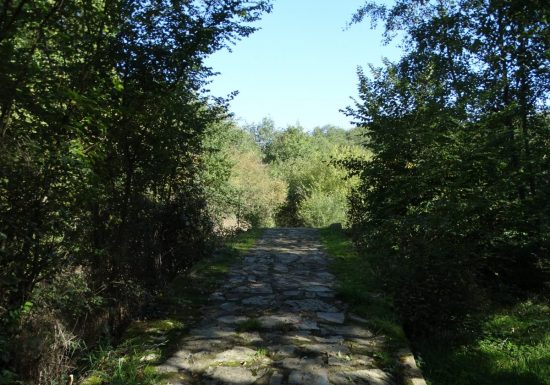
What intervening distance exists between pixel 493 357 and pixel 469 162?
425cm

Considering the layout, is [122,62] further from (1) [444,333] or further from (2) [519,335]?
(2) [519,335]

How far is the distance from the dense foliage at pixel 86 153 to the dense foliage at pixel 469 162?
3364mm

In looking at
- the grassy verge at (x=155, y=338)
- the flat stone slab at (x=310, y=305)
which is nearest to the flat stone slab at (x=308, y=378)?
the grassy verge at (x=155, y=338)

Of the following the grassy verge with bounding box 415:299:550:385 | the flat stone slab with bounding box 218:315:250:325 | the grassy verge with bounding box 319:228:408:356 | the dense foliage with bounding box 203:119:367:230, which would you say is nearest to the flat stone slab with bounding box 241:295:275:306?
the flat stone slab with bounding box 218:315:250:325

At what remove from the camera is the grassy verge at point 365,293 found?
449 cm

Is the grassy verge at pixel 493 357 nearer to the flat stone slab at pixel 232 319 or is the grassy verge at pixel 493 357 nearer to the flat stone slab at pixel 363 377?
the flat stone slab at pixel 363 377

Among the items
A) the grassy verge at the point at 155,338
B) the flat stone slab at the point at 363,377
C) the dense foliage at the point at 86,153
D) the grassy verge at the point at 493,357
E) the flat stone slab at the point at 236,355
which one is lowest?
the grassy verge at the point at 493,357

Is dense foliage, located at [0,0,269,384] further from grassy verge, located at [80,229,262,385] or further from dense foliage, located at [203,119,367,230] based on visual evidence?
dense foliage, located at [203,119,367,230]

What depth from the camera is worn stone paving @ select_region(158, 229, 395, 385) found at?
346 cm

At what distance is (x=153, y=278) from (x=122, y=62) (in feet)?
9.90

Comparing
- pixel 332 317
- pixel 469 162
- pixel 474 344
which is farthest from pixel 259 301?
pixel 469 162

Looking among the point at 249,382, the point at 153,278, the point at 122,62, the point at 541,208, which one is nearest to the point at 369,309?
the point at 249,382

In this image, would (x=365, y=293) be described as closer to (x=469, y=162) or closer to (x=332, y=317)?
(x=332, y=317)

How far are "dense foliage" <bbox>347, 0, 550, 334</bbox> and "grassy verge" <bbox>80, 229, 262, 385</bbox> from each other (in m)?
2.50
